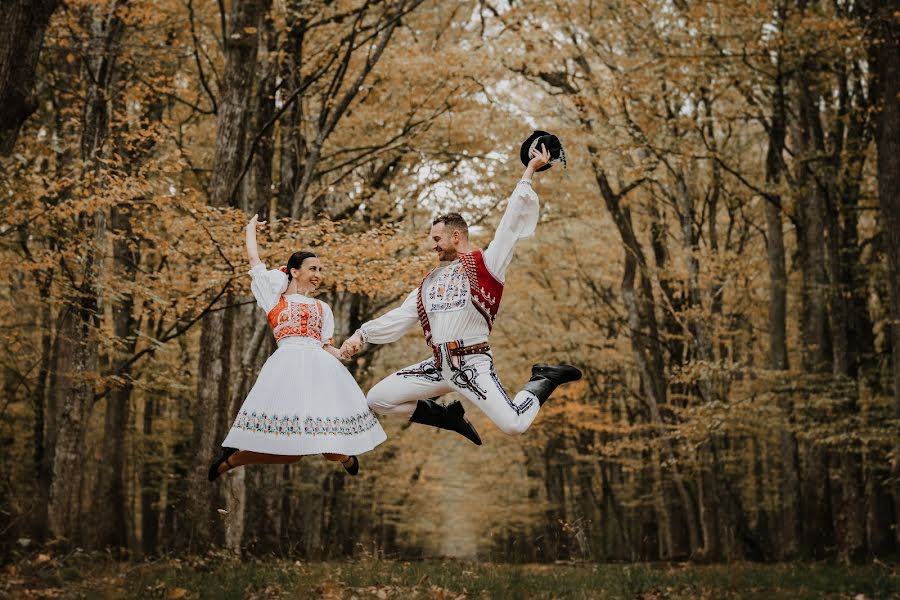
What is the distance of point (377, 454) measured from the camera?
28.7 metres

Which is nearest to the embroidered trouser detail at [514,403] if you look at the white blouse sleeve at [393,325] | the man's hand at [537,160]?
the white blouse sleeve at [393,325]

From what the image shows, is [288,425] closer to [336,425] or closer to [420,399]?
[336,425]

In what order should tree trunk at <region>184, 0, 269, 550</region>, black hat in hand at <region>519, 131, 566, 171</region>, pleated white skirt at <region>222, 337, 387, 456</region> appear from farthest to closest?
1. tree trunk at <region>184, 0, 269, 550</region>
2. black hat in hand at <region>519, 131, 566, 171</region>
3. pleated white skirt at <region>222, 337, 387, 456</region>

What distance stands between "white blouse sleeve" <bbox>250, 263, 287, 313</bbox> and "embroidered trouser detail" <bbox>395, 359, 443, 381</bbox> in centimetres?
122

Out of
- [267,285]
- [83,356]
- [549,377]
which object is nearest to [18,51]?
[267,285]

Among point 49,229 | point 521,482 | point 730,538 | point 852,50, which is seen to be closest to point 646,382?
point 730,538

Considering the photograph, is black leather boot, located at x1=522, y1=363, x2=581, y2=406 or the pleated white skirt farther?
black leather boot, located at x1=522, y1=363, x2=581, y2=406

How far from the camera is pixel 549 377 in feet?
21.3

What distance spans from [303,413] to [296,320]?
94 centimetres

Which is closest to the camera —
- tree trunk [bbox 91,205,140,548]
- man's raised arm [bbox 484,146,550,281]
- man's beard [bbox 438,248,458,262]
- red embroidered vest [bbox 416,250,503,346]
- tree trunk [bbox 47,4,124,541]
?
man's raised arm [bbox 484,146,550,281]

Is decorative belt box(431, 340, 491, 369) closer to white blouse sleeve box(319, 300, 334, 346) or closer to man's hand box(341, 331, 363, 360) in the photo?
man's hand box(341, 331, 363, 360)

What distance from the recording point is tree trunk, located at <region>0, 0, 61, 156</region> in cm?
651

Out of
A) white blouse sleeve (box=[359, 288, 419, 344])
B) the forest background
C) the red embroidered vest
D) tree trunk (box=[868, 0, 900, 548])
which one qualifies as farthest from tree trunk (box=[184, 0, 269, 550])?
tree trunk (box=[868, 0, 900, 548])

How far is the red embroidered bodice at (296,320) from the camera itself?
6500 mm
